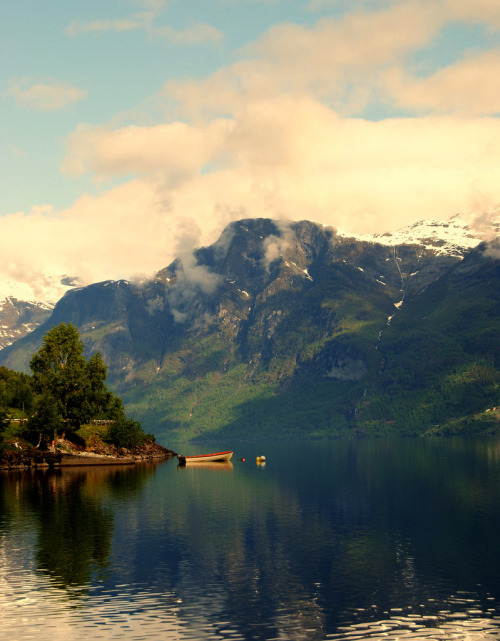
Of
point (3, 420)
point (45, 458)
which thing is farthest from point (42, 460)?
point (3, 420)

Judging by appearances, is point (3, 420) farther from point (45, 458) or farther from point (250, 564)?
point (250, 564)

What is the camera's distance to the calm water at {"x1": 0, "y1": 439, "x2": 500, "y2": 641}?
55.5 m

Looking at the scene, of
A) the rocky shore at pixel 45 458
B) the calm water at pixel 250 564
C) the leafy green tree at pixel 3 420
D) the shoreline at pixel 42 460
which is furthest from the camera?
the rocky shore at pixel 45 458

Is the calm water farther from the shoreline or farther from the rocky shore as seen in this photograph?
the rocky shore

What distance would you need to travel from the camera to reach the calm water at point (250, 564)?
5553 centimetres

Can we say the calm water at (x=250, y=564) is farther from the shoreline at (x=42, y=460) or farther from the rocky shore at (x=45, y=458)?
the rocky shore at (x=45, y=458)

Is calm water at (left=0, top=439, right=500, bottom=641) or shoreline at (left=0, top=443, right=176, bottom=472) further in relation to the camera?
shoreline at (left=0, top=443, right=176, bottom=472)

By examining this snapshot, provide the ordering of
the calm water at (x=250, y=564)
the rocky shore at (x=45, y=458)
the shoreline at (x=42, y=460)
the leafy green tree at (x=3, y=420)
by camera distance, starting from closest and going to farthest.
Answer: the calm water at (x=250, y=564)
the leafy green tree at (x=3, y=420)
the shoreline at (x=42, y=460)
the rocky shore at (x=45, y=458)

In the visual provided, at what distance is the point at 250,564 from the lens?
75.1 m

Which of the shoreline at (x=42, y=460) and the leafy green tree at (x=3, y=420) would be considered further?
the shoreline at (x=42, y=460)

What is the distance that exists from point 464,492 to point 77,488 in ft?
218

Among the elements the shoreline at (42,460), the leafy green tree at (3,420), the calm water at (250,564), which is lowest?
the calm water at (250,564)

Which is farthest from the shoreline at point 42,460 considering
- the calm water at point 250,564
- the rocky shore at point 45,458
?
the calm water at point 250,564

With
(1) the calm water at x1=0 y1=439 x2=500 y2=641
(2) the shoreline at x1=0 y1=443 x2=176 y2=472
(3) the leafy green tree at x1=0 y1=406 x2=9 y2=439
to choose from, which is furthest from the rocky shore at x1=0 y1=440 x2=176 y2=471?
(1) the calm water at x1=0 y1=439 x2=500 y2=641
